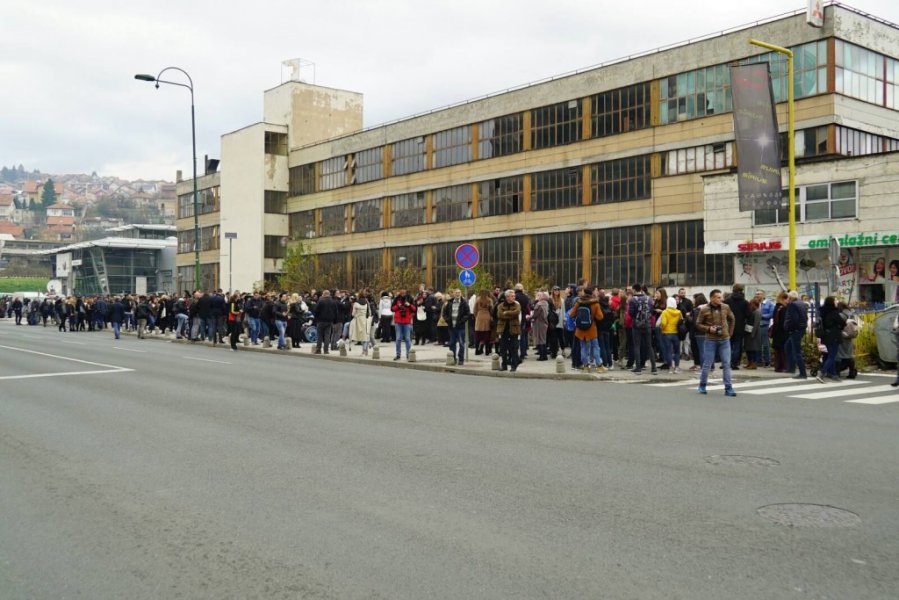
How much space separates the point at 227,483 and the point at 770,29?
123 feet

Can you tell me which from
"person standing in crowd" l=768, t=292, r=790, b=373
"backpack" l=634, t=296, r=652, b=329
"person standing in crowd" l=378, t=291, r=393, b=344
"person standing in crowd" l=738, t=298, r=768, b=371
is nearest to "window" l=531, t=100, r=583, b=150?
"person standing in crowd" l=378, t=291, r=393, b=344

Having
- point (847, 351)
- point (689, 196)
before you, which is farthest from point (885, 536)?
point (689, 196)

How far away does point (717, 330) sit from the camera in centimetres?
1429

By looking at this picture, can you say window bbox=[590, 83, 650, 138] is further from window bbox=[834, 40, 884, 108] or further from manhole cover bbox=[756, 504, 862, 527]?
manhole cover bbox=[756, 504, 862, 527]

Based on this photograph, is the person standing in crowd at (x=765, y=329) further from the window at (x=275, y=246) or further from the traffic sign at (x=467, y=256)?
the window at (x=275, y=246)

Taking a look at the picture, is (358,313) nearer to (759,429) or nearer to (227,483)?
(759,429)

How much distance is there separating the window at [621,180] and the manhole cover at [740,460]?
35919mm

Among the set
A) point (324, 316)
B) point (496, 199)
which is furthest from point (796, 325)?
point (496, 199)

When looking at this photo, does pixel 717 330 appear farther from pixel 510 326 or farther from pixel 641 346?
pixel 510 326

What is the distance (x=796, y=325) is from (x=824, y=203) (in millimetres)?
17968

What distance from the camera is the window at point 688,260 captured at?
3850 cm

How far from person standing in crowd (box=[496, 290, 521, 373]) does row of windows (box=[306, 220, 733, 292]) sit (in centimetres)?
1412

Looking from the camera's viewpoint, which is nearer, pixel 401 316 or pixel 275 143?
pixel 401 316

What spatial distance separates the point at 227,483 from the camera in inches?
280
